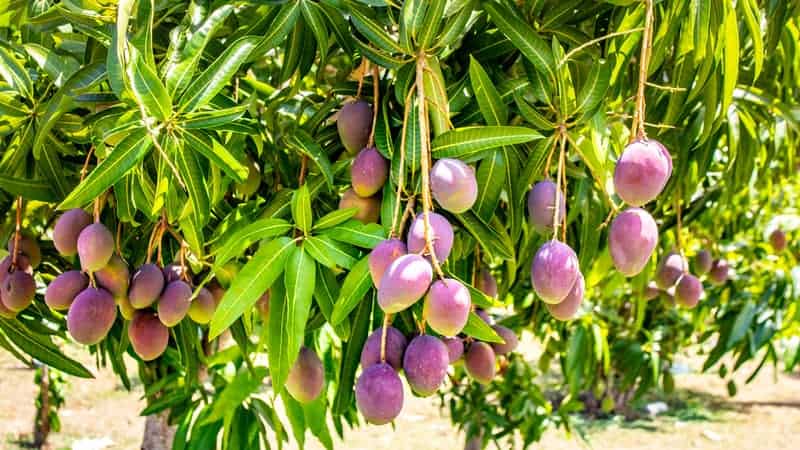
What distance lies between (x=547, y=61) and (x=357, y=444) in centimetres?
360

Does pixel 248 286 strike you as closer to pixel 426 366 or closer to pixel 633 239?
pixel 426 366

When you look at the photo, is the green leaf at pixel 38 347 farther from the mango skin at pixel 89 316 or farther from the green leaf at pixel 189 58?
the green leaf at pixel 189 58

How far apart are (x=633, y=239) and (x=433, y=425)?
4064 millimetres

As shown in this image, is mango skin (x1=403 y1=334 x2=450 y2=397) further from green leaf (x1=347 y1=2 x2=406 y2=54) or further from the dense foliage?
green leaf (x1=347 y1=2 x2=406 y2=54)

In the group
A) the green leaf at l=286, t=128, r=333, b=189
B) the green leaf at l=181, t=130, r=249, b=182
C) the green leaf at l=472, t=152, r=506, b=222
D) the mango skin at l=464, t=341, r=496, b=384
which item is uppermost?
the green leaf at l=286, t=128, r=333, b=189

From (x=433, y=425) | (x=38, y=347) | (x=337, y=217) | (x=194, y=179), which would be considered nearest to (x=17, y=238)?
(x=38, y=347)

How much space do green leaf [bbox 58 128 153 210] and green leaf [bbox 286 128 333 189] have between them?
0.21m

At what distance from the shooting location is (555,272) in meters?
0.71

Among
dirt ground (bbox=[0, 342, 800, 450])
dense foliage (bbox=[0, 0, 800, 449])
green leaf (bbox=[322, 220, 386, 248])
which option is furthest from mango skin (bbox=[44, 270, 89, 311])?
dirt ground (bbox=[0, 342, 800, 450])

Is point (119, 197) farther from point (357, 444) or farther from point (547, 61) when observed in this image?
point (357, 444)

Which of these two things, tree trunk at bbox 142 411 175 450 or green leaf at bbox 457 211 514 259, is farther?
tree trunk at bbox 142 411 175 450

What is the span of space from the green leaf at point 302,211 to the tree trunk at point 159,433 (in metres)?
1.27

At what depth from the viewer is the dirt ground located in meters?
4.16

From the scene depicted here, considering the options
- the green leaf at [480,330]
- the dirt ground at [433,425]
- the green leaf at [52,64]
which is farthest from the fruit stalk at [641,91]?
the dirt ground at [433,425]
